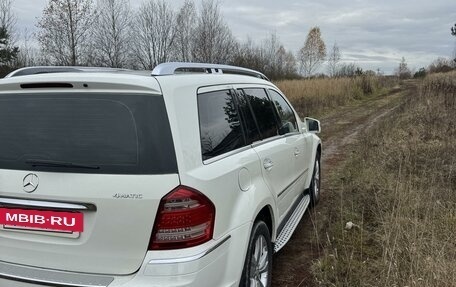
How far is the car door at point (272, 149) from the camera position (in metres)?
3.54

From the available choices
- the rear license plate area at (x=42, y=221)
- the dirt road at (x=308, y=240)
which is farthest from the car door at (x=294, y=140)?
the rear license plate area at (x=42, y=221)

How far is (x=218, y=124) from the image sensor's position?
117 inches

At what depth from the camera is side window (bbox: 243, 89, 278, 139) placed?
3758mm

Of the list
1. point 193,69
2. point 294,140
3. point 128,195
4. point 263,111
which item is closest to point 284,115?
point 294,140

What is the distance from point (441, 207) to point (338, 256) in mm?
1640

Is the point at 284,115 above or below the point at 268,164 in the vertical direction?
above

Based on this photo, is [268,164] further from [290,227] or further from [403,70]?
[403,70]

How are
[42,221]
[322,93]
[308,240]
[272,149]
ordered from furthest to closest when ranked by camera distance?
[322,93] → [308,240] → [272,149] → [42,221]

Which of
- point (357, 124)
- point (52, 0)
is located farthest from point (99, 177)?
point (52, 0)

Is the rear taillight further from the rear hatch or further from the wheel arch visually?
the wheel arch

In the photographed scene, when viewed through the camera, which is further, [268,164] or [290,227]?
[290,227]

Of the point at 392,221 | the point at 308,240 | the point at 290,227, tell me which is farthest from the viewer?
the point at 308,240

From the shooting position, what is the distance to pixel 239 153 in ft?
10.1

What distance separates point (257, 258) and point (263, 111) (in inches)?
54.1
